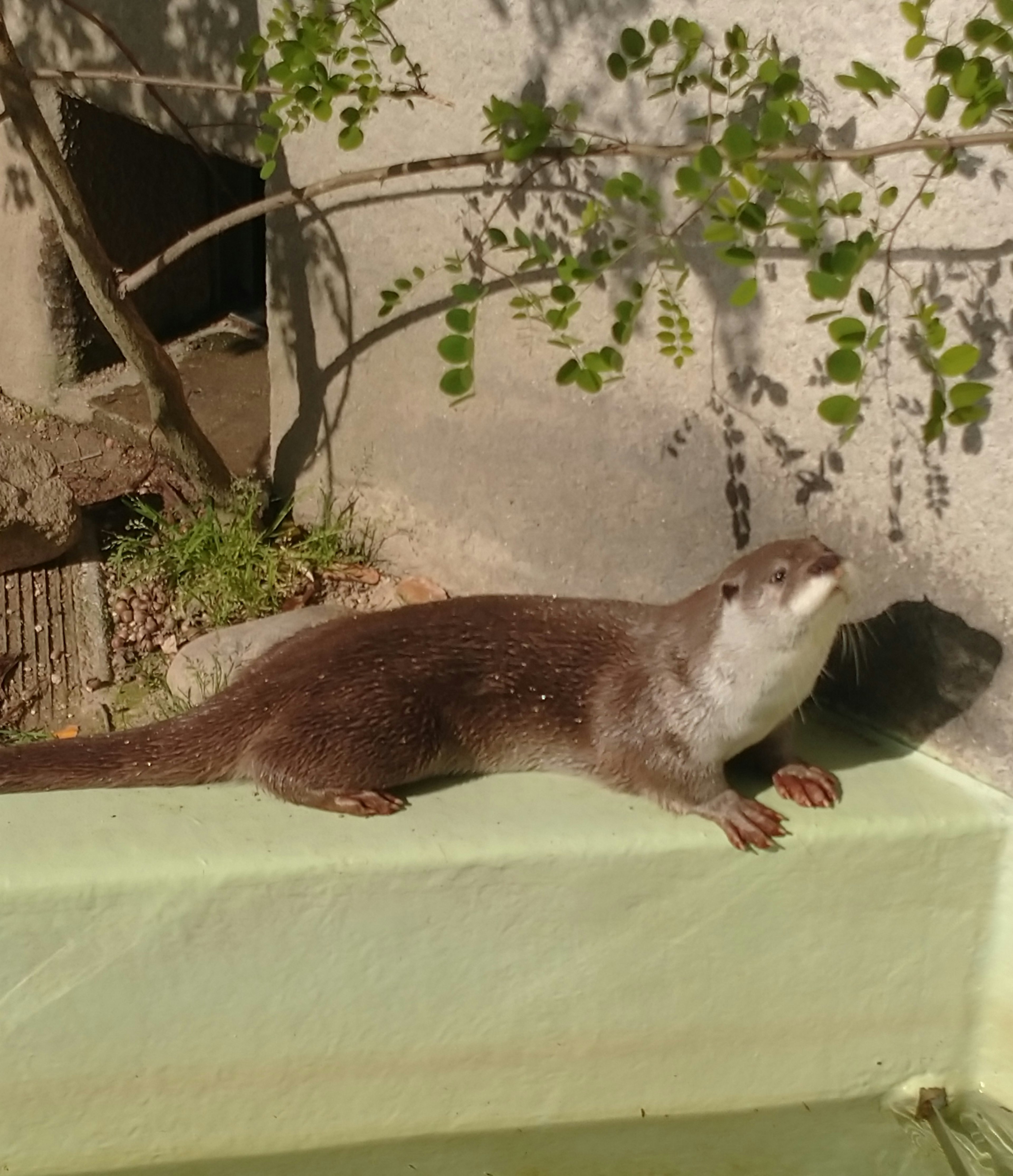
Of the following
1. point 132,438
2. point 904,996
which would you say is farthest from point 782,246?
point 132,438

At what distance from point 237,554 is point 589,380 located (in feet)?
4.92

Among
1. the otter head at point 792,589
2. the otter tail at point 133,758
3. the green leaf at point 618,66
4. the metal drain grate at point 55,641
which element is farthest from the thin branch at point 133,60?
the otter head at point 792,589

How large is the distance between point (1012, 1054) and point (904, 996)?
0.62 feet

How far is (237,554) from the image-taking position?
10.3 ft

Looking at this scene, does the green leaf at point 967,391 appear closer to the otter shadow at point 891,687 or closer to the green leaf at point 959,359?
the green leaf at point 959,359

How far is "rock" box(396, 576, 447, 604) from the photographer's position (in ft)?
9.74

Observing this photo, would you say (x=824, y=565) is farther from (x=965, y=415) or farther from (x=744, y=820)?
(x=744, y=820)

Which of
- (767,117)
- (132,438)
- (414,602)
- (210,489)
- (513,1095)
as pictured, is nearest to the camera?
(767,117)

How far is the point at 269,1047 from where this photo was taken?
1895 mm

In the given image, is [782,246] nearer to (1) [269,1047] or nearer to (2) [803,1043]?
(2) [803,1043]

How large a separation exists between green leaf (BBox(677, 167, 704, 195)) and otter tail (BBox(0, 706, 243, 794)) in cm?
101

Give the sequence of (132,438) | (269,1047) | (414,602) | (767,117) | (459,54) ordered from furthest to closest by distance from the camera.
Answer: (132,438)
(414,602)
(459,54)
(269,1047)
(767,117)

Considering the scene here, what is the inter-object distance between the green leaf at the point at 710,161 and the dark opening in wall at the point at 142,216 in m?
2.30

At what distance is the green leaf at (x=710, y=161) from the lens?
1.68 metres
